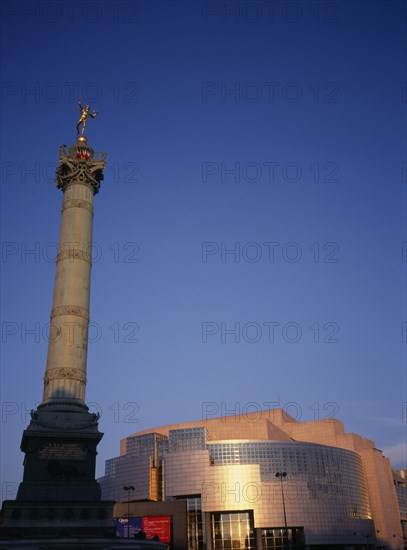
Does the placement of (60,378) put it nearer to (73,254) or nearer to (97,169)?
(73,254)

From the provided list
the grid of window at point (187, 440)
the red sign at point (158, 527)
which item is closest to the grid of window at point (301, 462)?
the grid of window at point (187, 440)

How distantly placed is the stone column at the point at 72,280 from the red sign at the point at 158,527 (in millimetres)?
40418

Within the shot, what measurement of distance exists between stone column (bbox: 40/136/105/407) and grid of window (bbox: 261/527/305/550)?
61226 millimetres

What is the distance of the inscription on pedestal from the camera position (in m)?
35.1

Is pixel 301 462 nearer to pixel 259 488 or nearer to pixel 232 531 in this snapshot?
pixel 259 488

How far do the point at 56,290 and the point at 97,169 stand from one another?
38.9 feet

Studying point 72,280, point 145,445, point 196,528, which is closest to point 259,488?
point 196,528

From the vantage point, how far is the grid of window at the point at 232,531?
8525 centimetres

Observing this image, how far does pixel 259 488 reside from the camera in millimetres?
89562

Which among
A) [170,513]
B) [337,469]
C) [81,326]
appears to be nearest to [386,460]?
[337,469]

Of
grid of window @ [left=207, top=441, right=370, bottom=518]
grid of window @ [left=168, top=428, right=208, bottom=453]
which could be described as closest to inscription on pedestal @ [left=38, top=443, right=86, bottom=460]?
grid of window @ [left=207, top=441, right=370, bottom=518]

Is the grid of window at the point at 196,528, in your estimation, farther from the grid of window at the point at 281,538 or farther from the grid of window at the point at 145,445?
the grid of window at the point at 145,445

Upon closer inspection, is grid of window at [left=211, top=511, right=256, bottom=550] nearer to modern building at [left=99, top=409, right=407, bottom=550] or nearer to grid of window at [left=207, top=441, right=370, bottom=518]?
modern building at [left=99, top=409, right=407, bottom=550]

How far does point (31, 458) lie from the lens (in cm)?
3484
